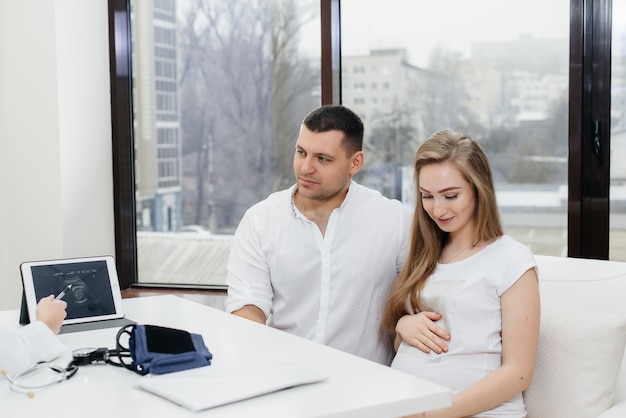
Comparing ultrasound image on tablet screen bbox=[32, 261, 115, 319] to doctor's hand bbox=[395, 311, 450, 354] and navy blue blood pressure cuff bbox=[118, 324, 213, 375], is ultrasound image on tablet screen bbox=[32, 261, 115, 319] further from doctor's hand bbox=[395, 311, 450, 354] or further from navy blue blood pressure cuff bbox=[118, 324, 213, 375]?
doctor's hand bbox=[395, 311, 450, 354]

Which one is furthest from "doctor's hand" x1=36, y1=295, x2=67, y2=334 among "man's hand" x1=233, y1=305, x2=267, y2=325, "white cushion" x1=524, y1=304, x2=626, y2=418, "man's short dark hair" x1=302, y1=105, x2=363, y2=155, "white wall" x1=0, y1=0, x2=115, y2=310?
"white wall" x1=0, y1=0, x2=115, y2=310

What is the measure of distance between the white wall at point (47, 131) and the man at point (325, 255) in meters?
1.27

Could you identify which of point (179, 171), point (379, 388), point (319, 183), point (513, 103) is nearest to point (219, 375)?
point (379, 388)

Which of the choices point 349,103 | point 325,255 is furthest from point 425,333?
point 349,103

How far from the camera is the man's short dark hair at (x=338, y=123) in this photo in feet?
7.41

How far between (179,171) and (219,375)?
2171 mm

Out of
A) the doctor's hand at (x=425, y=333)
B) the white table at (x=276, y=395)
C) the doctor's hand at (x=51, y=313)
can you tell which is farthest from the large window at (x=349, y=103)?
the doctor's hand at (x=51, y=313)

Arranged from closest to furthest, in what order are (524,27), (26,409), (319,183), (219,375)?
1. (26,409)
2. (219,375)
3. (319,183)
4. (524,27)

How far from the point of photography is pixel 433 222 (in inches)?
78.2

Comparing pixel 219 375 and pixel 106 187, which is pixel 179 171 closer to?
pixel 106 187

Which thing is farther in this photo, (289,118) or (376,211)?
(289,118)

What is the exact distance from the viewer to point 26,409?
127cm

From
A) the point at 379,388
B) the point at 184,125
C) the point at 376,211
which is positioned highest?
the point at 184,125

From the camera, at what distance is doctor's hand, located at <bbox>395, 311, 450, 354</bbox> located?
1847mm
